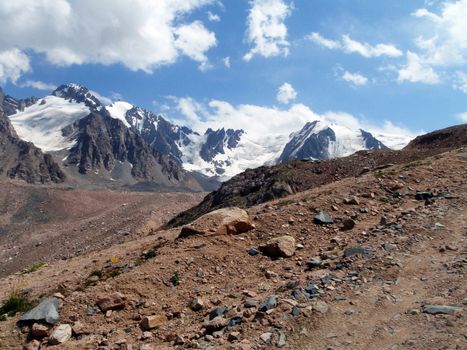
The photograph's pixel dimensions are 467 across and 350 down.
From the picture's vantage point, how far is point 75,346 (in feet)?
36.4

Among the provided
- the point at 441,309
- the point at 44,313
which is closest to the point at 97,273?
the point at 44,313

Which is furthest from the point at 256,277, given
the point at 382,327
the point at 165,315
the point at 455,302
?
the point at 455,302

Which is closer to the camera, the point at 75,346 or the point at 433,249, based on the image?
the point at 75,346

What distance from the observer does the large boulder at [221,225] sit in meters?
16.1

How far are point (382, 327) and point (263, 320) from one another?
2529 millimetres

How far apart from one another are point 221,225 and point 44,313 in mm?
6256

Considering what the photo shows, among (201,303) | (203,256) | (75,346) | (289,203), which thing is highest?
(289,203)

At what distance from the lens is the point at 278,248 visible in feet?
48.4

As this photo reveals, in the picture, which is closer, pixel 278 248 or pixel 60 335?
pixel 60 335

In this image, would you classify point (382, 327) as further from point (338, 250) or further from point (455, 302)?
point (338, 250)

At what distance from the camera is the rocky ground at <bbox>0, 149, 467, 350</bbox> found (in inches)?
401

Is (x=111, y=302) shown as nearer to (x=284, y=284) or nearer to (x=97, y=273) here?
(x=97, y=273)

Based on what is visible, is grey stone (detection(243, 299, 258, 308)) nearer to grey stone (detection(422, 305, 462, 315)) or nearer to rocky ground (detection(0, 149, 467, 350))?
rocky ground (detection(0, 149, 467, 350))

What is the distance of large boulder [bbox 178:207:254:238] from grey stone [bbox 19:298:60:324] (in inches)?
198
